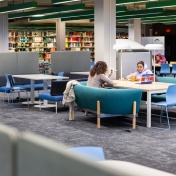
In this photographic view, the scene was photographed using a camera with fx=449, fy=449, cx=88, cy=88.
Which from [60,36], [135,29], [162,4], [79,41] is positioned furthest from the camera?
[79,41]

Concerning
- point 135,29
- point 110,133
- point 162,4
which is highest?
point 162,4

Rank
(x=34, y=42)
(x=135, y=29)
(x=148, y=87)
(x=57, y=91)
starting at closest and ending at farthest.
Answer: (x=148, y=87), (x=57, y=91), (x=135, y=29), (x=34, y=42)

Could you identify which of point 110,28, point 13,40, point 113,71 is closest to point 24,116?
point 113,71

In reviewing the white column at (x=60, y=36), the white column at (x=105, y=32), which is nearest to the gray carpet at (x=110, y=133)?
the white column at (x=105, y=32)

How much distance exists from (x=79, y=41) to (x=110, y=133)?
68.6 feet

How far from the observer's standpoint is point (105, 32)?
10.9 metres

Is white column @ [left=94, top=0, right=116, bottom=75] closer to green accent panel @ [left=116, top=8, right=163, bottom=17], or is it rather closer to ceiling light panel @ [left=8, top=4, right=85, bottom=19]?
ceiling light panel @ [left=8, top=4, right=85, bottom=19]

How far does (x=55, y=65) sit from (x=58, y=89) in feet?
14.1

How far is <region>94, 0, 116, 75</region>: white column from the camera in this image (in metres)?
10.9

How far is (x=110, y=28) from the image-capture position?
1101 cm

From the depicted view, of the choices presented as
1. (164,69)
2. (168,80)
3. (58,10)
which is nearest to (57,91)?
(168,80)

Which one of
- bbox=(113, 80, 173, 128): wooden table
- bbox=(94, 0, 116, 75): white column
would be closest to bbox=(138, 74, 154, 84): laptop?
bbox=(113, 80, 173, 128): wooden table

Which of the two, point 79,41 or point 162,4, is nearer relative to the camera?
point 162,4

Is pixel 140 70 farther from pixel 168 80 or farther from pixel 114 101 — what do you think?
pixel 114 101
